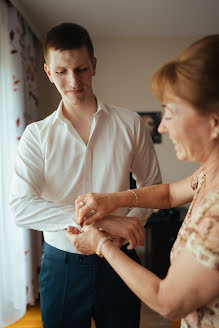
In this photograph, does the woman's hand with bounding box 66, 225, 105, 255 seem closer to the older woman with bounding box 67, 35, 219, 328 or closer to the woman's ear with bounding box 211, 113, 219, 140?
the older woman with bounding box 67, 35, 219, 328

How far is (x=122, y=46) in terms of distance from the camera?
14.0 feet

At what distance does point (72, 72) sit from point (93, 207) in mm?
628

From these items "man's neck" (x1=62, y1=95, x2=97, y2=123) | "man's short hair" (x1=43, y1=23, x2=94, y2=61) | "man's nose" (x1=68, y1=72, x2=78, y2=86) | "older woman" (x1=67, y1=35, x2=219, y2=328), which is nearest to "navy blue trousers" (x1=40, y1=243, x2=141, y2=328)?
"older woman" (x1=67, y1=35, x2=219, y2=328)

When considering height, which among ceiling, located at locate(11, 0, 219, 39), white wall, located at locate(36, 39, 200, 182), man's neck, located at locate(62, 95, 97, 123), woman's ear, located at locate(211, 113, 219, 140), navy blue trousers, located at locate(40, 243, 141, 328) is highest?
ceiling, located at locate(11, 0, 219, 39)

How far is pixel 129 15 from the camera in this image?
137 inches

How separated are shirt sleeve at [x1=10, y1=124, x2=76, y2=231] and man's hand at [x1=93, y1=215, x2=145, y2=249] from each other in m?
0.17

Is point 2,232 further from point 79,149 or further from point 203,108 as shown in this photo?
point 203,108

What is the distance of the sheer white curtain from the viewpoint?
111 inches

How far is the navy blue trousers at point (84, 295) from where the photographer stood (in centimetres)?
135

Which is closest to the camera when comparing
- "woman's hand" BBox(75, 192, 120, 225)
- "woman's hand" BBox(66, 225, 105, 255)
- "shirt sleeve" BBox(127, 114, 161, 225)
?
"woman's hand" BBox(66, 225, 105, 255)

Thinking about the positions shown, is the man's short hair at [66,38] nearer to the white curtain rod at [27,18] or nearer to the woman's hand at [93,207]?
the woman's hand at [93,207]

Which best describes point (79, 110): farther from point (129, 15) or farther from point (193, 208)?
point (129, 15)

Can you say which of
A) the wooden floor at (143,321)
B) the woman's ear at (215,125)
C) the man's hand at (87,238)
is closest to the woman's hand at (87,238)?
the man's hand at (87,238)

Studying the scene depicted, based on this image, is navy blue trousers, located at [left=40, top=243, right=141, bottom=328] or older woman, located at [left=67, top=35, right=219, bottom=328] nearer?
older woman, located at [left=67, top=35, right=219, bottom=328]
